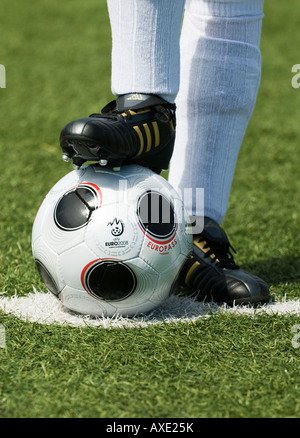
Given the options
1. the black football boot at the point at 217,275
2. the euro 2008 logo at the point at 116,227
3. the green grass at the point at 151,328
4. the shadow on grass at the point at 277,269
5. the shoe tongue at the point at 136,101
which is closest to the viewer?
the green grass at the point at 151,328

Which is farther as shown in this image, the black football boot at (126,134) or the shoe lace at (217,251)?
the shoe lace at (217,251)

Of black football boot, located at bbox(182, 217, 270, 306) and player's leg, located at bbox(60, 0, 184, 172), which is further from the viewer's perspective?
black football boot, located at bbox(182, 217, 270, 306)

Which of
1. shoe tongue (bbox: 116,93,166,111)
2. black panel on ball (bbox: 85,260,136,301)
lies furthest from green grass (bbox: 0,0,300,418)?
shoe tongue (bbox: 116,93,166,111)

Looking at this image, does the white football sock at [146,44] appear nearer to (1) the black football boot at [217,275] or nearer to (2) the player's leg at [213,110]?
(2) the player's leg at [213,110]

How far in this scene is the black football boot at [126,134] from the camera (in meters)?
2.37

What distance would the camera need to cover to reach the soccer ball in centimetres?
249

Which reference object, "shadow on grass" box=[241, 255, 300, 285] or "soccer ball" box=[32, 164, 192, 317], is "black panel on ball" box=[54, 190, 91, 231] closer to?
"soccer ball" box=[32, 164, 192, 317]

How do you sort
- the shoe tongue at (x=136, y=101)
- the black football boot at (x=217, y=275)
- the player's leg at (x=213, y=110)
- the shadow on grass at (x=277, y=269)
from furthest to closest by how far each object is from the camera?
the shadow on grass at (x=277, y=269), the player's leg at (x=213, y=110), the black football boot at (x=217, y=275), the shoe tongue at (x=136, y=101)

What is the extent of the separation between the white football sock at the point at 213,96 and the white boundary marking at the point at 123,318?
46cm

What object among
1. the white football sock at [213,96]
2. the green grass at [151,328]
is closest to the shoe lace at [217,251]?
the white football sock at [213,96]
